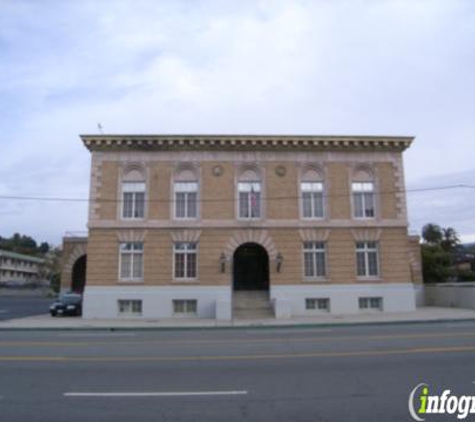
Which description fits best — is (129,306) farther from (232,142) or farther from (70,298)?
(232,142)

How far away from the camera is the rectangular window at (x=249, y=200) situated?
25828 millimetres

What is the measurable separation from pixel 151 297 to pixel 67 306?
570 cm

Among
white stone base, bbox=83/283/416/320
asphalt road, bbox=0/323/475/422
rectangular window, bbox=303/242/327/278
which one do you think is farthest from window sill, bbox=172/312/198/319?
asphalt road, bbox=0/323/475/422


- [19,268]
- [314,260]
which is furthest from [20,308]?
[19,268]

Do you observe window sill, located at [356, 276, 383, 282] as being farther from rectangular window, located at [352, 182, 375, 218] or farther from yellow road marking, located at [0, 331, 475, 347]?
yellow road marking, located at [0, 331, 475, 347]

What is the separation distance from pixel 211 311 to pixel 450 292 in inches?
593

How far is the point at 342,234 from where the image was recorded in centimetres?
2567

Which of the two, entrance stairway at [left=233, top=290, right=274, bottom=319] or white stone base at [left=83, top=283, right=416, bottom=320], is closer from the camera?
entrance stairway at [left=233, top=290, right=274, bottom=319]

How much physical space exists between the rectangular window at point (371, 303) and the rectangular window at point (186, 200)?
34.4ft

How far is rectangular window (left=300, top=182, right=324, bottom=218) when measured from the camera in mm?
26062

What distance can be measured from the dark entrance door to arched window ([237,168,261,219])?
6.80ft

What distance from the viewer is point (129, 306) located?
2497cm

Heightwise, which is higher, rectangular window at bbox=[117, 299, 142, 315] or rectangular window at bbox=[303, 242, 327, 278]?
rectangular window at bbox=[303, 242, 327, 278]

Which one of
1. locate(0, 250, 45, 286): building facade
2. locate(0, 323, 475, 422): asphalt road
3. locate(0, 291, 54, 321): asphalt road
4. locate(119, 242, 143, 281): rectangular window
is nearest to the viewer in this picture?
locate(0, 323, 475, 422): asphalt road
